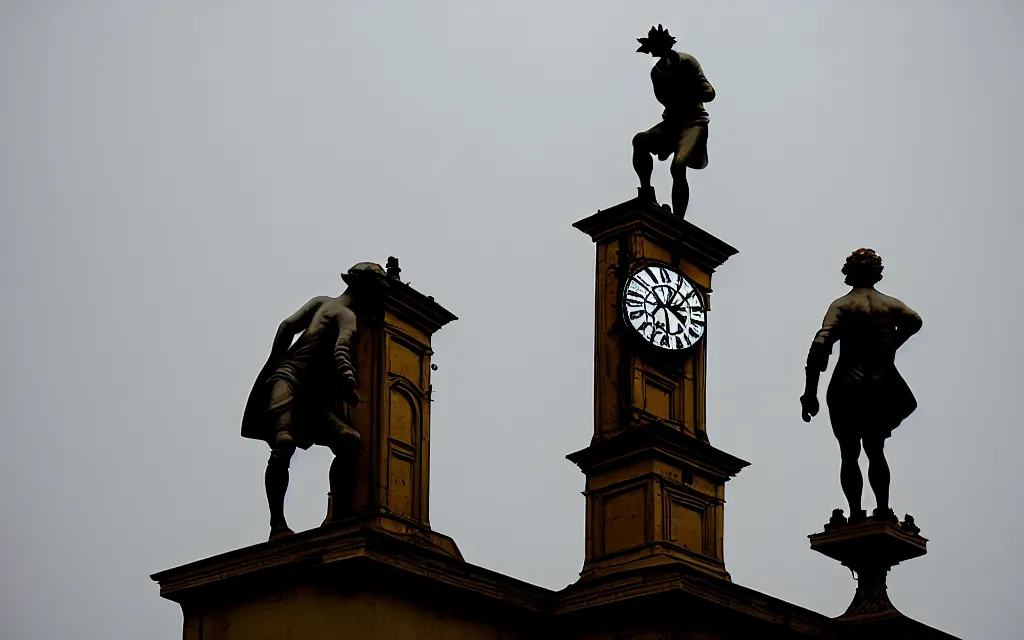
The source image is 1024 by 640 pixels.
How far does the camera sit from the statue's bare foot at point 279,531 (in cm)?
2377

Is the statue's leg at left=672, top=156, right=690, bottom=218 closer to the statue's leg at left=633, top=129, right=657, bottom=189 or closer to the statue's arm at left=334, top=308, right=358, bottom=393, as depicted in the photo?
the statue's leg at left=633, top=129, right=657, bottom=189

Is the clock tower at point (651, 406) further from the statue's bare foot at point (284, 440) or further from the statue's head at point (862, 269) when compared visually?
the statue's bare foot at point (284, 440)

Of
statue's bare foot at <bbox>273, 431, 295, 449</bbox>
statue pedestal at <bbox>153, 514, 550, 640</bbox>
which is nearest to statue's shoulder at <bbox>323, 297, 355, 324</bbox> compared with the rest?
statue's bare foot at <bbox>273, 431, 295, 449</bbox>

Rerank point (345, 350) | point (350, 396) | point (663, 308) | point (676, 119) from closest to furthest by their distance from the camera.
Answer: point (350, 396)
point (345, 350)
point (663, 308)
point (676, 119)

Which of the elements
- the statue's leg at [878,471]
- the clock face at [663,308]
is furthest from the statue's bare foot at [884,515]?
the clock face at [663,308]

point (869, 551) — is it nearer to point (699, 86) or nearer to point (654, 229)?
point (654, 229)

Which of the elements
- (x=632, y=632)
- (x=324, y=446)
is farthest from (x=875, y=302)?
(x=324, y=446)

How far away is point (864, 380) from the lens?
85.6 ft

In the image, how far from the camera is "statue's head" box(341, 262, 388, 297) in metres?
24.8

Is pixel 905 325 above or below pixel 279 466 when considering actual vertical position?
above

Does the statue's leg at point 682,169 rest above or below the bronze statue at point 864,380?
above

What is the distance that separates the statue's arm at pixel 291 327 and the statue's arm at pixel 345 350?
0.37 meters

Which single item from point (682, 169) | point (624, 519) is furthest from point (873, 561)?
point (682, 169)

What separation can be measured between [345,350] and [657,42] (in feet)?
19.0
